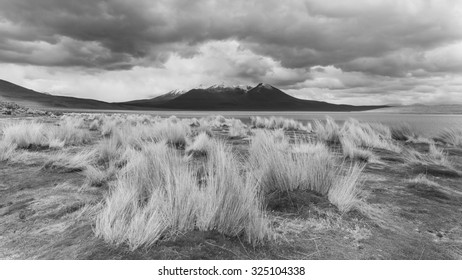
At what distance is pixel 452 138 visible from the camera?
38.8 ft

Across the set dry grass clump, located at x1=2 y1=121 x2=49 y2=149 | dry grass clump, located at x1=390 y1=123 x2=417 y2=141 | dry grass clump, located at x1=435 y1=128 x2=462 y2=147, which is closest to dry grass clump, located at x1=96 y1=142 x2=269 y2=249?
dry grass clump, located at x1=2 y1=121 x2=49 y2=149

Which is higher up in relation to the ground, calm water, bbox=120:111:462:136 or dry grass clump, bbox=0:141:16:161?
dry grass clump, bbox=0:141:16:161

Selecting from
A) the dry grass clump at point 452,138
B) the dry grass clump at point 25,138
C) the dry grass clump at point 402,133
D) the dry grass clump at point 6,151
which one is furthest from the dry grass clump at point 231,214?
the dry grass clump at point 402,133

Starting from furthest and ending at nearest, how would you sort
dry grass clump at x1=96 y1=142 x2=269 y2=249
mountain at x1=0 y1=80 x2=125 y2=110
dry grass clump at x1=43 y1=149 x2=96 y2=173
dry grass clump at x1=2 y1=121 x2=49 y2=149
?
mountain at x1=0 y1=80 x2=125 y2=110, dry grass clump at x1=2 y1=121 x2=49 y2=149, dry grass clump at x1=43 y1=149 x2=96 y2=173, dry grass clump at x1=96 y1=142 x2=269 y2=249

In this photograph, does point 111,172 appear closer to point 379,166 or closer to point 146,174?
point 146,174

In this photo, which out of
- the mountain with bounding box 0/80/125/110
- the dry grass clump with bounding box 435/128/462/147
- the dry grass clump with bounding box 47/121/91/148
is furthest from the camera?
the mountain with bounding box 0/80/125/110

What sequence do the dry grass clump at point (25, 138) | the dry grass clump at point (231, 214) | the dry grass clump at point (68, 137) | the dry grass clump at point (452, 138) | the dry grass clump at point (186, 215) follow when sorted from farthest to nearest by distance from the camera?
the dry grass clump at point (452, 138)
the dry grass clump at point (68, 137)
the dry grass clump at point (25, 138)
the dry grass clump at point (231, 214)
the dry grass clump at point (186, 215)

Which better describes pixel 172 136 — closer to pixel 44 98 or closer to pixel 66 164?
pixel 66 164

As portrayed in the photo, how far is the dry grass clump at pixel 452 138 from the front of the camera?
36.9ft

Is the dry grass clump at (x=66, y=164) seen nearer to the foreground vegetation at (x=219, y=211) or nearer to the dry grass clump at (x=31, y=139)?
the foreground vegetation at (x=219, y=211)

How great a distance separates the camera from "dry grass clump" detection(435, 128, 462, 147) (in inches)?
442

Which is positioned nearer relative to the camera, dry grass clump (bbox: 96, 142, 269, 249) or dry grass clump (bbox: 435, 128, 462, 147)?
dry grass clump (bbox: 96, 142, 269, 249)

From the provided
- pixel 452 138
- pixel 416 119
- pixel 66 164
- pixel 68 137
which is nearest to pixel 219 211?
pixel 66 164

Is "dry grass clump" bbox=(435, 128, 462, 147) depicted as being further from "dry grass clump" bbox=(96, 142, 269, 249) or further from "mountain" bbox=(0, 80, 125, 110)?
"mountain" bbox=(0, 80, 125, 110)
